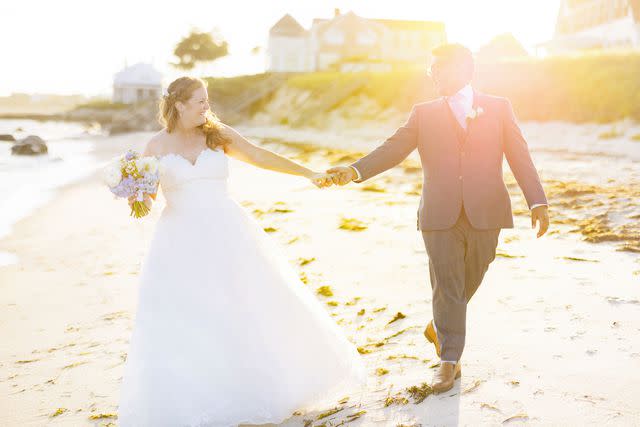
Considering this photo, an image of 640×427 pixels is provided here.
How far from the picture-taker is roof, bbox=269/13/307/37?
2435 inches

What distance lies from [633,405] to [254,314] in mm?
2488

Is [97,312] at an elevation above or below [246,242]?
→ below

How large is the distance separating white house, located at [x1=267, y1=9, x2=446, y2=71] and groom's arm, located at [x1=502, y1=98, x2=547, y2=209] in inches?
1948

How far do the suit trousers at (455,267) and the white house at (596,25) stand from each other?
36547 millimetres

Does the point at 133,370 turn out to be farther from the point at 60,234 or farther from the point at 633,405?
the point at 60,234

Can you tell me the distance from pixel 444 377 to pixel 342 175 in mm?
1707

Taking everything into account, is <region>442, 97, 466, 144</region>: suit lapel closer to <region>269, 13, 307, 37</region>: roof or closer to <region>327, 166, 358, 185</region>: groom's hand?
<region>327, 166, 358, 185</region>: groom's hand

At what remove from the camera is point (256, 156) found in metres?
4.98

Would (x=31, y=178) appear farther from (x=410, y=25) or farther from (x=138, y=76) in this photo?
(x=138, y=76)

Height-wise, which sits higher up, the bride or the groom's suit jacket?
the groom's suit jacket

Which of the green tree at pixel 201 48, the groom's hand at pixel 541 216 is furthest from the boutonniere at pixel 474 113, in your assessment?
the green tree at pixel 201 48

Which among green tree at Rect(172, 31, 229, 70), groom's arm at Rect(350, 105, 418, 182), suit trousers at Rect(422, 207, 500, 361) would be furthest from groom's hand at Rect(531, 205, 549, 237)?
green tree at Rect(172, 31, 229, 70)

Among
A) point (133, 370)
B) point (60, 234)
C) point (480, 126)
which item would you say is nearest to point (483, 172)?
point (480, 126)

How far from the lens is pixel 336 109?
112 ft
